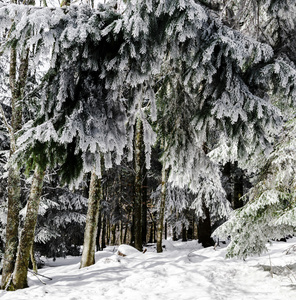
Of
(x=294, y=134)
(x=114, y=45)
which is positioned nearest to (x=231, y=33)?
(x=114, y=45)

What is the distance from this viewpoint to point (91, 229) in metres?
7.22

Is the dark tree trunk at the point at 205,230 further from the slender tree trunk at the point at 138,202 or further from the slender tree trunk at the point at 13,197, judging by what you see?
the slender tree trunk at the point at 13,197

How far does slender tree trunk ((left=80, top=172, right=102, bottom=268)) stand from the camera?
23.2 feet

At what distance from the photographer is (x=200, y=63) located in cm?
315

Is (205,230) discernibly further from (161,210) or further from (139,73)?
(139,73)

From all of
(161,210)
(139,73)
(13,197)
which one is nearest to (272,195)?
(139,73)

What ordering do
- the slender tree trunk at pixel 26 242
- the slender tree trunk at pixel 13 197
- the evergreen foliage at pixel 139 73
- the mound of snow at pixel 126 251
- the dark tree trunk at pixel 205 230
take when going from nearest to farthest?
1. the evergreen foliage at pixel 139 73
2. the slender tree trunk at pixel 26 242
3. the slender tree trunk at pixel 13 197
4. the mound of snow at pixel 126 251
5. the dark tree trunk at pixel 205 230

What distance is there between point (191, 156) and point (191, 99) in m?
0.90

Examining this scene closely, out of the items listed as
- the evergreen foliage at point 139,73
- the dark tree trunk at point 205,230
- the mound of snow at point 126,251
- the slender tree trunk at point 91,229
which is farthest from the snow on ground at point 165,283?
the dark tree trunk at point 205,230

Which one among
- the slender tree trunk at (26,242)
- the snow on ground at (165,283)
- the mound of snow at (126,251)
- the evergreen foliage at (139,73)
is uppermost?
the evergreen foliage at (139,73)

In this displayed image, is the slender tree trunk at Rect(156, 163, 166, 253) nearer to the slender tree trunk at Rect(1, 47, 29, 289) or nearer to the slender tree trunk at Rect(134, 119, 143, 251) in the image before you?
the slender tree trunk at Rect(134, 119, 143, 251)

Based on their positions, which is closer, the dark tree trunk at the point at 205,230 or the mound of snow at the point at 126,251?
the mound of snow at the point at 126,251

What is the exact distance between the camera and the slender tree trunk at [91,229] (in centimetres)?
708

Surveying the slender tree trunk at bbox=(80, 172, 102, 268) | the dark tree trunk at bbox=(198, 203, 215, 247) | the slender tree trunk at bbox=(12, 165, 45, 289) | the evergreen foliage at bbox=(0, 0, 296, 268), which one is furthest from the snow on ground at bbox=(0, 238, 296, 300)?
the dark tree trunk at bbox=(198, 203, 215, 247)
